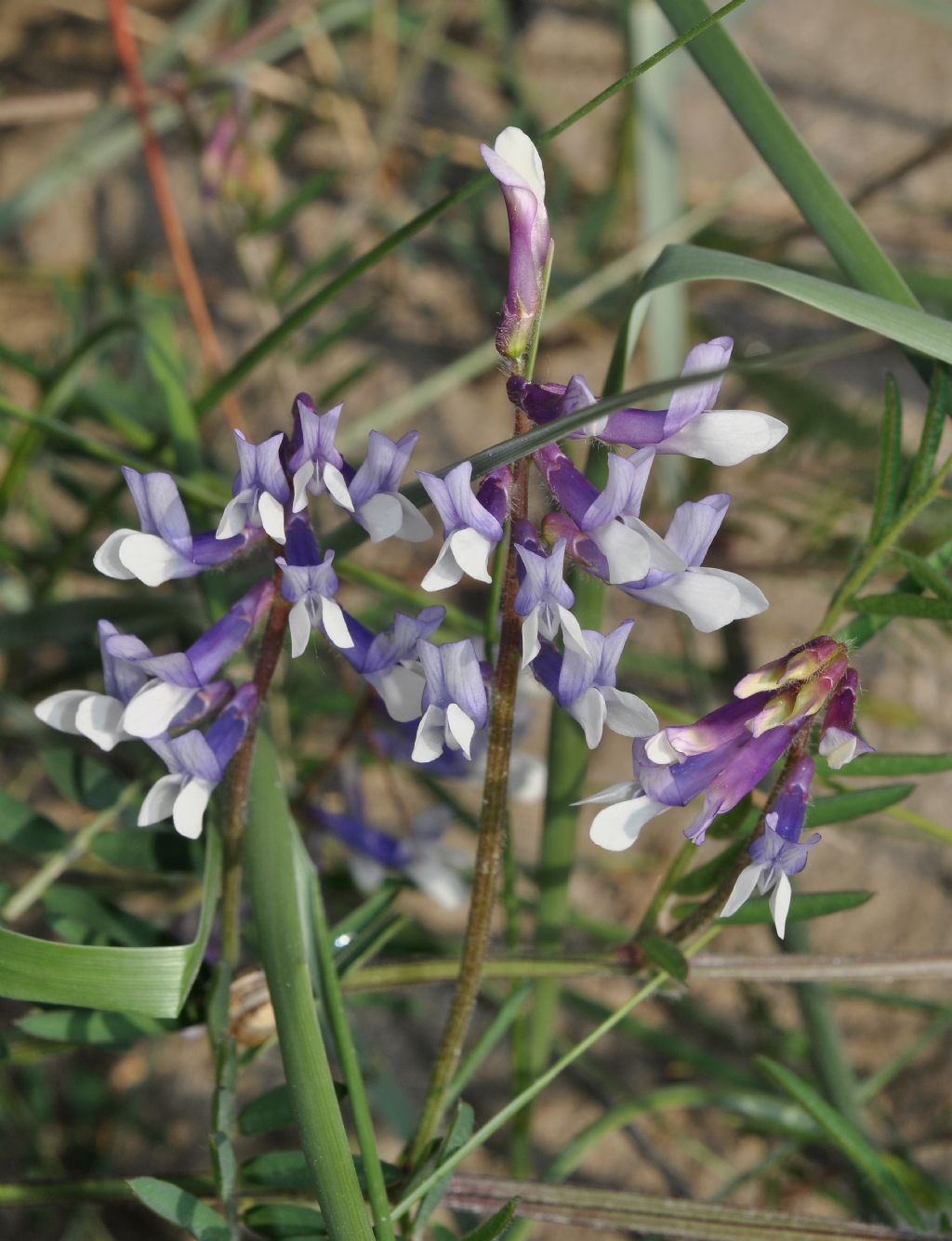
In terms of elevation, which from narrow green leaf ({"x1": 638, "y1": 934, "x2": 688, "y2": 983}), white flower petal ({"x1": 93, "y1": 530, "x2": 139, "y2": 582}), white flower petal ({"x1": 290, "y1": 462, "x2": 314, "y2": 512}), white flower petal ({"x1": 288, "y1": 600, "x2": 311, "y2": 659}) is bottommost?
narrow green leaf ({"x1": 638, "y1": 934, "x2": 688, "y2": 983})

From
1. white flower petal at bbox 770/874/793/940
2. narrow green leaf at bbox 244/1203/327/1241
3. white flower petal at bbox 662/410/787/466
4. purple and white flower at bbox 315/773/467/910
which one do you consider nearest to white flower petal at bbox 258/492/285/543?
white flower petal at bbox 662/410/787/466

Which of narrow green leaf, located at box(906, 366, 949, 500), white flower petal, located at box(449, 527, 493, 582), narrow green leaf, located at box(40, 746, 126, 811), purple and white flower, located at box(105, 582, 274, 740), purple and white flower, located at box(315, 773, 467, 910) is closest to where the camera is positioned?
white flower petal, located at box(449, 527, 493, 582)

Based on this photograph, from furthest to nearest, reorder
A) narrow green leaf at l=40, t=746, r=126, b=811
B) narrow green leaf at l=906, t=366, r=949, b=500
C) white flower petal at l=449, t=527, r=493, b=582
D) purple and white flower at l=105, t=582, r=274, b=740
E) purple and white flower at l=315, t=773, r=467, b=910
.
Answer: purple and white flower at l=315, t=773, r=467, b=910 < narrow green leaf at l=40, t=746, r=126, b=811 < narrow green leaf at l=906, t=366, r=949, b=500 < purple and white flower at l=105, t=582, r=274, b=740 < white flower petal at l=449, t=527, r=493, b=582

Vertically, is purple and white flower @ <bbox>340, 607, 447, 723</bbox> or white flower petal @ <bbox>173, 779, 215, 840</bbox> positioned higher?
purple and white flower @ <bbox>340, 607, 447, 723</bbox>

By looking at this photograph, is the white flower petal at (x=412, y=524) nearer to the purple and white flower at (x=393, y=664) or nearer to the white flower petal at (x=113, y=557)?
the purple and white flower at (x=393, y=664)

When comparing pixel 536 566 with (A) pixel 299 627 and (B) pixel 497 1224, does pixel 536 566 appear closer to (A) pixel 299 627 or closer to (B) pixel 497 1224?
(A) pixel 299 627

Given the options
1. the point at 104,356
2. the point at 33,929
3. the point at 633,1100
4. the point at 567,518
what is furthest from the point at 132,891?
the point at 567,518

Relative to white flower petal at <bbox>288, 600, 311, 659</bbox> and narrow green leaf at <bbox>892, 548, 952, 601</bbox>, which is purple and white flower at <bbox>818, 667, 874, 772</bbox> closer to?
narrow green leaf at <bbox>892, 548, 952, 601</bbox>
